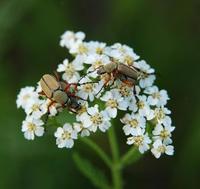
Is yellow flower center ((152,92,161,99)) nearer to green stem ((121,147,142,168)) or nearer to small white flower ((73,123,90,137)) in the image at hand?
green stem ((121,147,142,168))

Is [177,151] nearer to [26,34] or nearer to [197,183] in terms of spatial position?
[197,183]

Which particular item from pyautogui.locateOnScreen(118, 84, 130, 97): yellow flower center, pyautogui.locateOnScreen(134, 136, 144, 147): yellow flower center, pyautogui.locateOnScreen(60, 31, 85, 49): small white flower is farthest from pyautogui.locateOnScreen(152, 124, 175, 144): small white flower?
pyautogui.locateOnScreen(60, 31, 85, 49): small white flower

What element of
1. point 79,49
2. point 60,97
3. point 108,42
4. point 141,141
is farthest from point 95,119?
point 108,42

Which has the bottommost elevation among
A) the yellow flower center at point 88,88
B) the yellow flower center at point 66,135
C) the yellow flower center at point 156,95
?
the yellow flower center at point 156,95

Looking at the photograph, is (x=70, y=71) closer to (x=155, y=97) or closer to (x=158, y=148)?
(x=155, y=97)

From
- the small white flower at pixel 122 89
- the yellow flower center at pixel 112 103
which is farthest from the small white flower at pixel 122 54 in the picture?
the yellow flower center at pixel 112 103

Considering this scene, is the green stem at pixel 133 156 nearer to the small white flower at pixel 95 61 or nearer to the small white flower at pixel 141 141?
the small white flower at pixel 141 141

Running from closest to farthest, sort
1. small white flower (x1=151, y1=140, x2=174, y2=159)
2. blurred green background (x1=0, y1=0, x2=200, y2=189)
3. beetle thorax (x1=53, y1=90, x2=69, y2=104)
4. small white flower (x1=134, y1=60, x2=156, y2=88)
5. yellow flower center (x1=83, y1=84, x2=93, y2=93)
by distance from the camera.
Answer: beetle thorax (x1=53, y1=90, x2=69, y2=104)
small white flower (x1=151, y1=140, x2=174, y2=159)
yellow flower center (x1=83, y1=84, x2=93, y2=93)
small white flower (x1=134, y1=60, x2=156, y2=88)
blurred green background (x1=0, y1=0, x2=200, y2=189)
